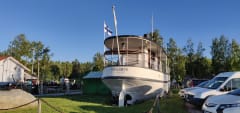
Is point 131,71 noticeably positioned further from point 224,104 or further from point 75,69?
point 75,69

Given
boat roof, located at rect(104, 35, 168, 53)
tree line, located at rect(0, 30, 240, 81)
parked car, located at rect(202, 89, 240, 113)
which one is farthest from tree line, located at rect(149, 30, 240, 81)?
parked car, located at rect(202, 89, 240, 113)

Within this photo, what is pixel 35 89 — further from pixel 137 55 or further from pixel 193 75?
pixel 193 75

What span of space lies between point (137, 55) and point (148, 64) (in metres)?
1.14

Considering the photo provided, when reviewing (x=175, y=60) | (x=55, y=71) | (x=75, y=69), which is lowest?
(x=55, y=71)

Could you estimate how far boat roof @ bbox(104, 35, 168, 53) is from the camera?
881 inches

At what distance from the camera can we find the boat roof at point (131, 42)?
22.4 metres

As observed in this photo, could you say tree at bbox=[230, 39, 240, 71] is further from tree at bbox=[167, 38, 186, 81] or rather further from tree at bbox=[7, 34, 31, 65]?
tree at bbox=[7, 34, 31, 65]

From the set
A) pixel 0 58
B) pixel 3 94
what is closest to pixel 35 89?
pixel 0 58

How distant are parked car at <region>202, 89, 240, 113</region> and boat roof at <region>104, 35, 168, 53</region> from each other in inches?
473

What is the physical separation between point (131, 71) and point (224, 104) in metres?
11.6

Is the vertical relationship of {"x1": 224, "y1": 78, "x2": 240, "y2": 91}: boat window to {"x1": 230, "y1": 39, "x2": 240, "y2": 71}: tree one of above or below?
below

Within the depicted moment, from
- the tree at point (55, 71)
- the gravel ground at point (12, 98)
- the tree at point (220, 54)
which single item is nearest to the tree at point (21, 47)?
the tree at point (55, 71)

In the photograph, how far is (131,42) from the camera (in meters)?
23.5

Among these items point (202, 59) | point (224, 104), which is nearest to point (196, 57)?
point (202, 59)
